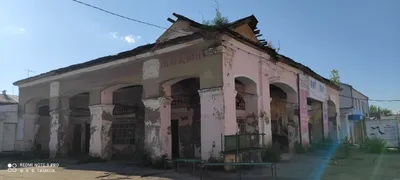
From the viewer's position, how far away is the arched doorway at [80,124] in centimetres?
1854

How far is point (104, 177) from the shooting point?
9.88 metres

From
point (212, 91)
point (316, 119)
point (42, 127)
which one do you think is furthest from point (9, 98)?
point (316, 119)

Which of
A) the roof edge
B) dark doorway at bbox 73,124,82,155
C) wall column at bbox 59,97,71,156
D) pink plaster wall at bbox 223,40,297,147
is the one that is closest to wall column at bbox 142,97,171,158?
the roof edge

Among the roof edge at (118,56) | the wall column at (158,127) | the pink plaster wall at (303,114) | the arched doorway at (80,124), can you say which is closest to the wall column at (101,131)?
the roof edge at (118,56)

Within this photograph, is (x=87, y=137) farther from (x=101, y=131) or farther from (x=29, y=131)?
(x=101, y=131)

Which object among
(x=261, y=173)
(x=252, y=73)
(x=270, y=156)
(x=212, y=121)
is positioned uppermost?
(x=252, y=73)

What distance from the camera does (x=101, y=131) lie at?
14.3 m

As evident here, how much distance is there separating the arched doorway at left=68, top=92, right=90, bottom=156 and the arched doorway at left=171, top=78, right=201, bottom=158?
6131 millimetres

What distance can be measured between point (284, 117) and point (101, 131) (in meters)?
9.72

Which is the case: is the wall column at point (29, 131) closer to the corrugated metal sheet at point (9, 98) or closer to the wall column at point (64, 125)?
the wall column at point (64, 125)

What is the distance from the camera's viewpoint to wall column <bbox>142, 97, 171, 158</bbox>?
1191cm

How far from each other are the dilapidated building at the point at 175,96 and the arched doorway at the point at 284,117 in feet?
0.17

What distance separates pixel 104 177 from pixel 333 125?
15.9m

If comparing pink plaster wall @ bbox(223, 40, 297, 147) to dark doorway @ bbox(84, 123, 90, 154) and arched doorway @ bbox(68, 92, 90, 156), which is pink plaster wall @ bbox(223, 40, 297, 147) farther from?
dark doorway @ bbox(84, 123, 90, 154)
